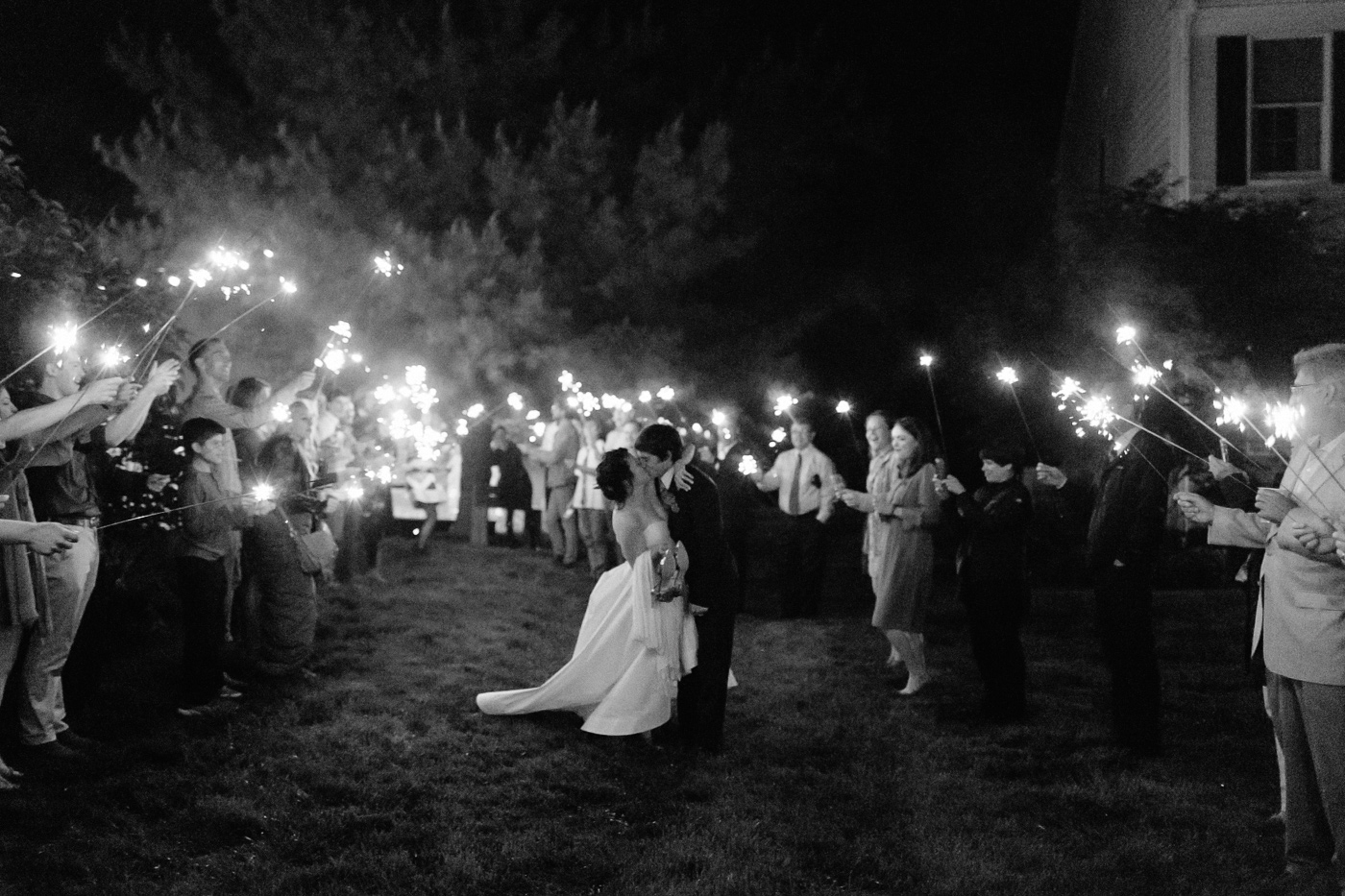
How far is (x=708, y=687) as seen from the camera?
6.85 m

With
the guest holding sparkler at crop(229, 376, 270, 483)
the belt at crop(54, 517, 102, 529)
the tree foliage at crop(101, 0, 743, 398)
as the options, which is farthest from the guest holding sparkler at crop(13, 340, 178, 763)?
the tree foliage at crop(101, 0, 743, 398)

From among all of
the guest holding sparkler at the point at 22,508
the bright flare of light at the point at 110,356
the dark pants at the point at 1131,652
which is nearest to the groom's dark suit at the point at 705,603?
the dark pants at the point at 1131,652

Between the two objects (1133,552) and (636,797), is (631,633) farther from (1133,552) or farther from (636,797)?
(1133,552)

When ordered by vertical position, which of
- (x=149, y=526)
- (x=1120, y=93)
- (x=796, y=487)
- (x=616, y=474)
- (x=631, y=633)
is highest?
(x=1120, y=93)

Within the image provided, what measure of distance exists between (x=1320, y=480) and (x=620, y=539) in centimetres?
346

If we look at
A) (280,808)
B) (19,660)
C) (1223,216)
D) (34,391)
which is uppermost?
(1223,216)

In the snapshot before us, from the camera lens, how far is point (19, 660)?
20.5ft

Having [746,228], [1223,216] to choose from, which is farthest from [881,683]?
[746,228]

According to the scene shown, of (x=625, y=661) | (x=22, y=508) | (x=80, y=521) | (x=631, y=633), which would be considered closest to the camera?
(x=22, y=508)

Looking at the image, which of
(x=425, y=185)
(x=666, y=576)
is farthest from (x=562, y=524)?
(x=666, y=576)

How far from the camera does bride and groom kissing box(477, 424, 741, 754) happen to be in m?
6.75

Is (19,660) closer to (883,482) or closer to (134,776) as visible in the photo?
(134,776)

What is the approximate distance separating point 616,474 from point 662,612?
2.68 ft

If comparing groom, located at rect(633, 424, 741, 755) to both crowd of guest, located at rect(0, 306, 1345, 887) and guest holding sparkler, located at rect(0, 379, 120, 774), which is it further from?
guest holding sparkler, located at rect(0, 379, 120, 774)
